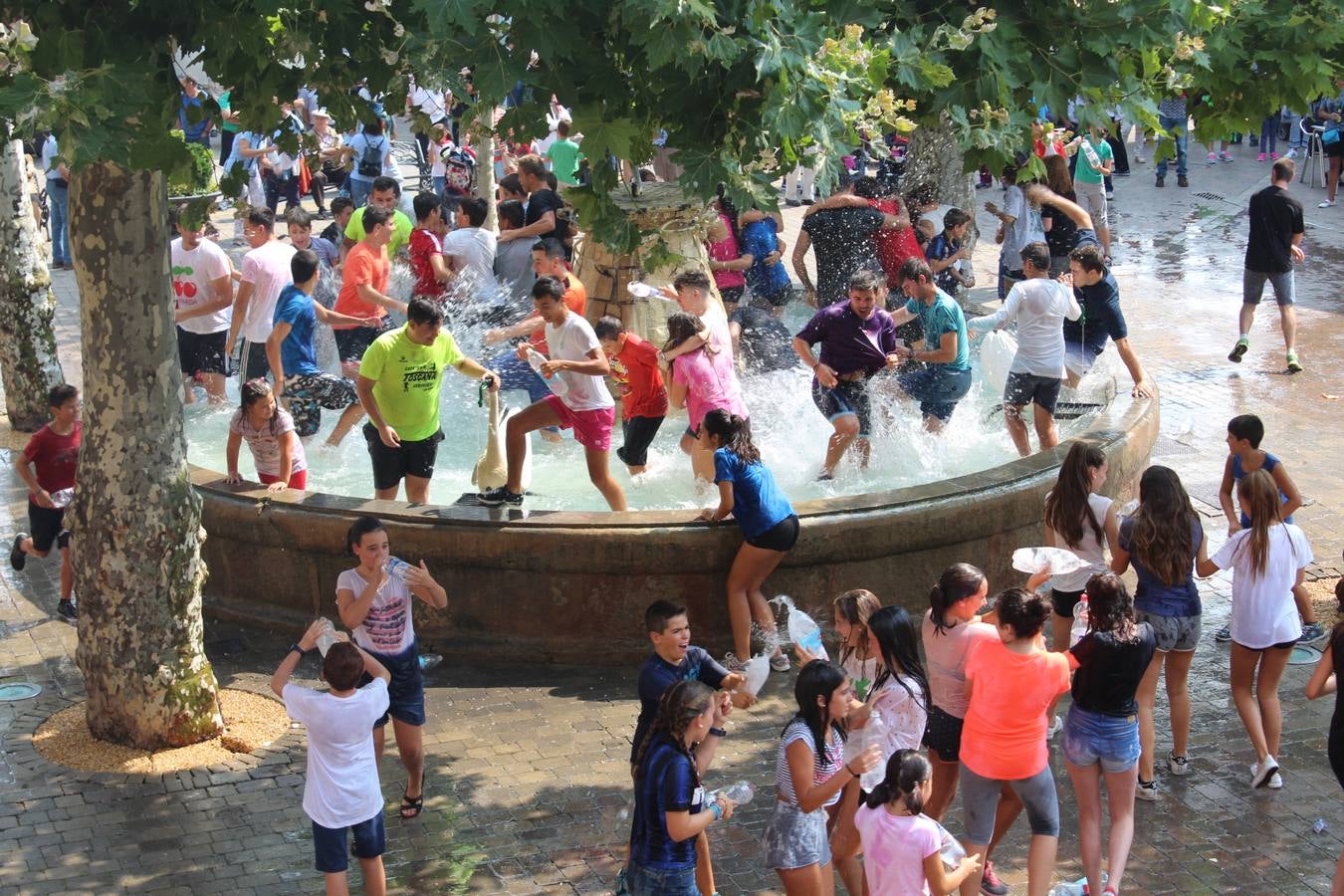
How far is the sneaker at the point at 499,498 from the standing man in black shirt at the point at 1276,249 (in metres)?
7.42

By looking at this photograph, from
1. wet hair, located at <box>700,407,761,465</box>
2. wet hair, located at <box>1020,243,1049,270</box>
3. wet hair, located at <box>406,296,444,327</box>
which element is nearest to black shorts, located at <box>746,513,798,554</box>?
wet hair, located at <box>700,407,761,465</box>

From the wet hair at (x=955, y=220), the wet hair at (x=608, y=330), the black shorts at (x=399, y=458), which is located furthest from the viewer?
the wet hair at (x=955, y=220)

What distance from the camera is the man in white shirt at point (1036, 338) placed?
1041 centimetres

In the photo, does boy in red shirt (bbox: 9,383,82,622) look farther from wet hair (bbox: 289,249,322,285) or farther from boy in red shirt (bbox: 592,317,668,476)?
boy in red shirt (bbox: 592,317,668,476)

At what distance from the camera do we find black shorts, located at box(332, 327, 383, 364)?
11.8 m

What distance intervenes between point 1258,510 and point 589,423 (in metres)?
3.82

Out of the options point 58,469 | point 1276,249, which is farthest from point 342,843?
point 1276,249

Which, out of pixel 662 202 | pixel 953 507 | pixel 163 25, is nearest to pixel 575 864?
pixel 953 507

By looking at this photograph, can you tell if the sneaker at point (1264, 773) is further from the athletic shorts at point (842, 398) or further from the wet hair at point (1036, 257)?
the wet hair at point (1036, 257)

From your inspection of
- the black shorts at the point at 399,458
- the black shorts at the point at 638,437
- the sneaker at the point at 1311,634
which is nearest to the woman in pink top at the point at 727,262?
the black shorts at the point at 638,437

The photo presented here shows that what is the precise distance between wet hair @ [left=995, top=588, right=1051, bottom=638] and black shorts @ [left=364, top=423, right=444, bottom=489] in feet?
14.5

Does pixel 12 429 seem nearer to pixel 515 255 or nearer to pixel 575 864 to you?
pixel 515 255

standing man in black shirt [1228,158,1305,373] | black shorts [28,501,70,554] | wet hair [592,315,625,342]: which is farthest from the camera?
standing man in black shirt [1228,158,1305,373]

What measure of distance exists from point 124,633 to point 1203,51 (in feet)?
17.2
